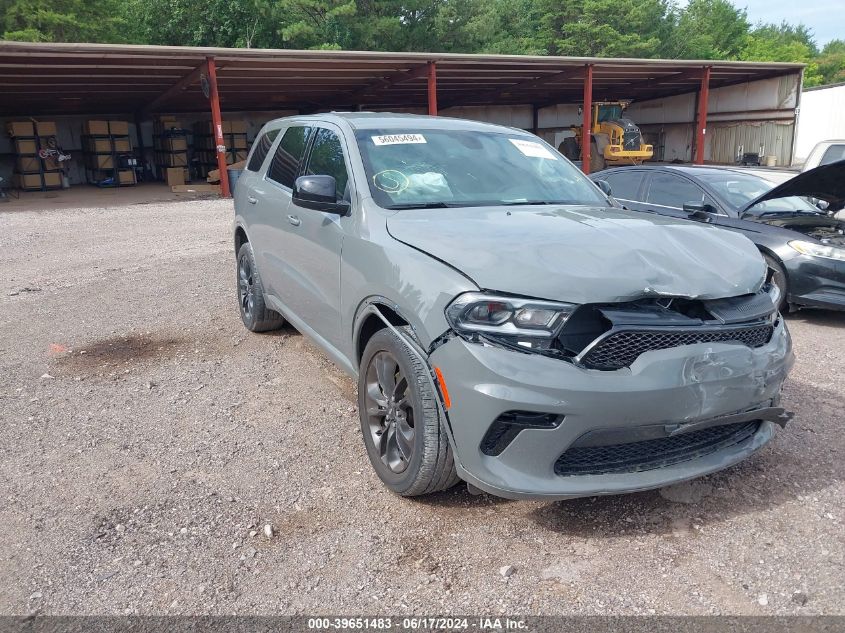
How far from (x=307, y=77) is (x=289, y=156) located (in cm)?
1907

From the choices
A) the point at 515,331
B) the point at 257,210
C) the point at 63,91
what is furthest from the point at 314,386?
the point at 63,91

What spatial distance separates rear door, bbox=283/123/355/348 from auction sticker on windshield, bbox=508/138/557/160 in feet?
3.86

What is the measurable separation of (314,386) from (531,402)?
2.60 metres

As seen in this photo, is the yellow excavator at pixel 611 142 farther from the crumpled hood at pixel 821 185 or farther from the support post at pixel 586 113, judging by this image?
the crumpled hood at pixel 821 185

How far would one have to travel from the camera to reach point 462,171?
4090mm

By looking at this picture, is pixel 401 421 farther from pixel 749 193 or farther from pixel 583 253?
pixel 749 193

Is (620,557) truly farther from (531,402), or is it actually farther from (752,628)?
(531,402)

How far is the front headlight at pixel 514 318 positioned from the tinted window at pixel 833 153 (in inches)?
326

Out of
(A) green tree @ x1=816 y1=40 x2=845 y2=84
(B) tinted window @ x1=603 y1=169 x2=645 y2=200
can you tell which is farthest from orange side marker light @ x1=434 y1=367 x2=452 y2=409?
(A) green tree @ x1=816 y1=40 x2=845 y2=84

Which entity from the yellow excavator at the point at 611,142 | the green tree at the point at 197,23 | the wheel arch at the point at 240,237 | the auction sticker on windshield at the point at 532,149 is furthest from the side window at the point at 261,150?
the green tree at the point at 197,23

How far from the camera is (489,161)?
13.9ft

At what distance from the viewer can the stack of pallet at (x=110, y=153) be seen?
25469 mm

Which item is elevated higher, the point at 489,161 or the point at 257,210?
the point at 489,161

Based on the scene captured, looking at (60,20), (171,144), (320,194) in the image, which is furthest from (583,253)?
(60,20)
